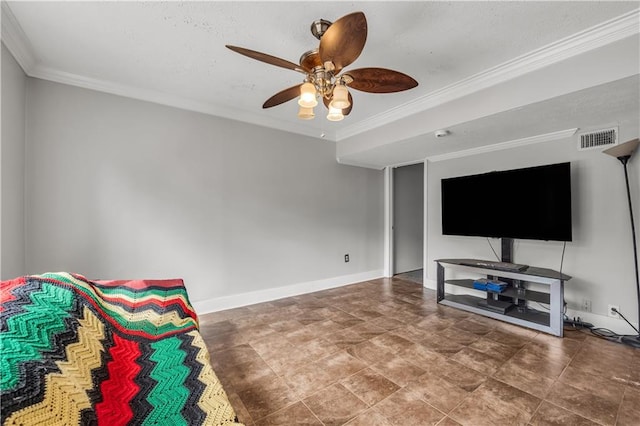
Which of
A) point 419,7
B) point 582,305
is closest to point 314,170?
point 419,7

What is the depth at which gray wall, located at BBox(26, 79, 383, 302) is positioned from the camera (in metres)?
2.52

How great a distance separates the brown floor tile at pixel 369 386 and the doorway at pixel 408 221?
333 cm

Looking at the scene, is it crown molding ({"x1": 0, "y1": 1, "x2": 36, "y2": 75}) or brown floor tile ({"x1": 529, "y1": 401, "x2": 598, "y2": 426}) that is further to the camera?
crown molding ({"x1": 0, "y1": 1, "x2": 36, "y2": 75})

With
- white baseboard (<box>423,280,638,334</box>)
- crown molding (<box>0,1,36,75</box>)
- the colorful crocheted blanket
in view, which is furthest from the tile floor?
crown molding (<box>0,1,36,75</box>)

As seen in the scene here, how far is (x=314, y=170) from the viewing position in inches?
166

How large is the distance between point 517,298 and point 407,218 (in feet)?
9.02

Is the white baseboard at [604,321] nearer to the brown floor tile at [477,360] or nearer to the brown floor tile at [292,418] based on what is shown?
the brown floor tile at [477,360]

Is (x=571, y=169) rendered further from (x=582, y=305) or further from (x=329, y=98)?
(x=329, y=98)

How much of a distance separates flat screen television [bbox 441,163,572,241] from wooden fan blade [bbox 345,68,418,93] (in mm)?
2152

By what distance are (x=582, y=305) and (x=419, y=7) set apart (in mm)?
3305

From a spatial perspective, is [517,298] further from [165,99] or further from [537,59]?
[165,99]

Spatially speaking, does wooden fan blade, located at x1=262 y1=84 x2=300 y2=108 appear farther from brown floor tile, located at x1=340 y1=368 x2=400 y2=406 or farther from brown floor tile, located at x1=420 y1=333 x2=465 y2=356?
brown floor tile, located at x1=420 y1=333 x2=465 y2=356

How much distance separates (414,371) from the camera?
2029 millimetres

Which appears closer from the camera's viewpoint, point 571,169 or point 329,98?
point 329,98
